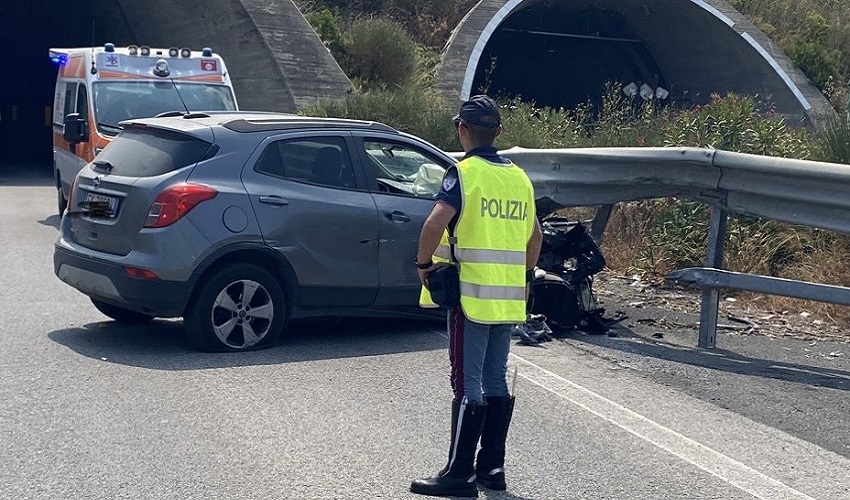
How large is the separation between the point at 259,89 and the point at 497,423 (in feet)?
Answer: 69.1

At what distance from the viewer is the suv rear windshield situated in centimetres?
829

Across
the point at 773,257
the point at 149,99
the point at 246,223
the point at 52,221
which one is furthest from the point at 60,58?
the point at 773,257

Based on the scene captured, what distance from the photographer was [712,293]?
8.70 meters

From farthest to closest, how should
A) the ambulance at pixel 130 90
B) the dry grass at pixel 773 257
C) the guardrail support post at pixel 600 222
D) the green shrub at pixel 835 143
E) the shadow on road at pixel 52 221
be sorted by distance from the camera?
the shadow on road at pixel 52 221 → the ambulance at pixel 130 90 → the green shrub at pixel 835 143 → the guardrail support post at pixel 600 222 → the dry grass at pixel 773 257

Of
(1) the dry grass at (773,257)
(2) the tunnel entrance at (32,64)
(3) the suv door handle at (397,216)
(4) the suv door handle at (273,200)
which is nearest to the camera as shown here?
(4) the suv door handle at (273,200)

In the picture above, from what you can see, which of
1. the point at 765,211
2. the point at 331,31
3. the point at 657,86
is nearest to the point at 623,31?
the point at 657,86

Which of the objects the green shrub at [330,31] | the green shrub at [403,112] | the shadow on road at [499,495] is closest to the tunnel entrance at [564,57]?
the green shrub at [330,31]

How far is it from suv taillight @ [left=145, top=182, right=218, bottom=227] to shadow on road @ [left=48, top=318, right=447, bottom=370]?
39.0 inches

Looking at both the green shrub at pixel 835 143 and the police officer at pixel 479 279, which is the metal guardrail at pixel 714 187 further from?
the police officer at pixel 479 279

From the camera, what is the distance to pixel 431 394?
288 inches

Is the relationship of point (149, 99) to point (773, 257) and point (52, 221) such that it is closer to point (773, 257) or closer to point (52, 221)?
point (52, 221)

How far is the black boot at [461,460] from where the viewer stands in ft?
17.5

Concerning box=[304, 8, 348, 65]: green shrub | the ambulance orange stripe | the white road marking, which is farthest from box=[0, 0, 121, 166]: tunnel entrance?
the white road marking

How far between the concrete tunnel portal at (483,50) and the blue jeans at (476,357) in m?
19.0
